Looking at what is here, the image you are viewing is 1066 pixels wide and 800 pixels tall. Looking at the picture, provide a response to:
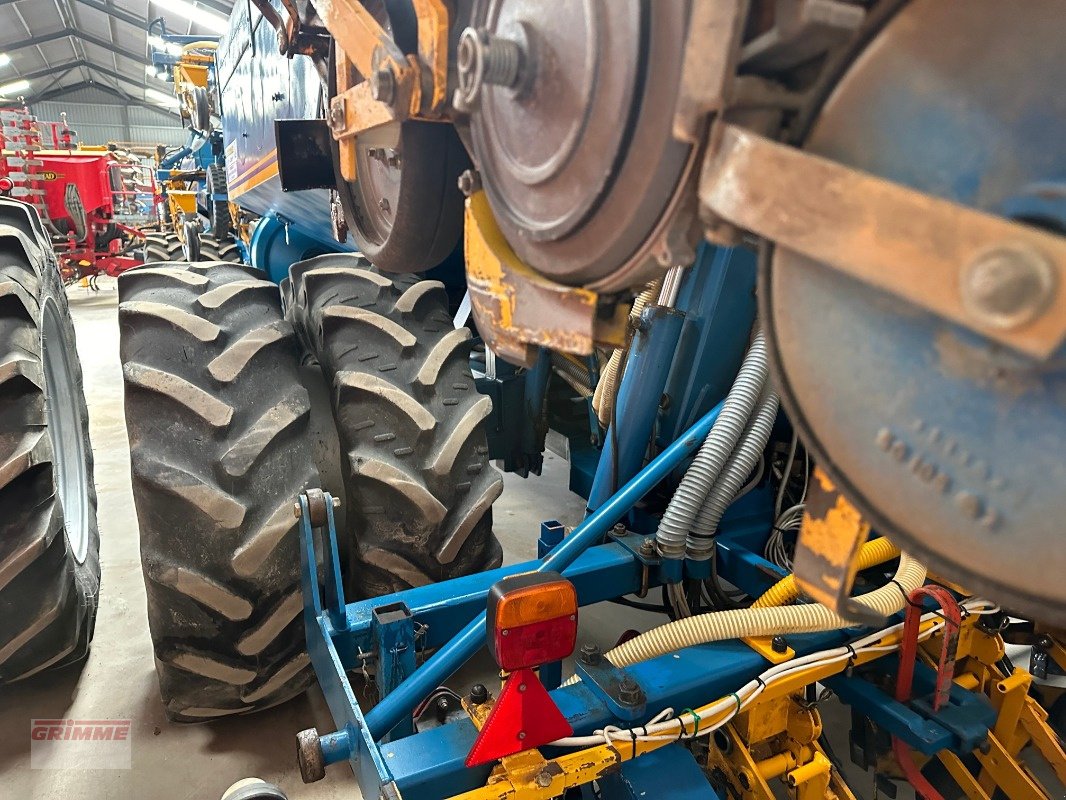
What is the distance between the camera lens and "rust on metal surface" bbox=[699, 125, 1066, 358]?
0.41 metres

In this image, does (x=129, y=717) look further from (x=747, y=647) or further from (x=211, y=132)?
(x=211, y=132)

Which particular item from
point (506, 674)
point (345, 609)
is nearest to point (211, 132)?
point (345, 609)

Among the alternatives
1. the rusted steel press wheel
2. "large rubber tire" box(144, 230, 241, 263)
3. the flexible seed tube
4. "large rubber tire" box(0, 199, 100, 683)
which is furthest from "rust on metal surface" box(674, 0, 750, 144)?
"large rubber tire" box(144, 230, 241, 263)

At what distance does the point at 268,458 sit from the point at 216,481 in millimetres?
122

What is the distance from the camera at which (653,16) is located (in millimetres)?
614

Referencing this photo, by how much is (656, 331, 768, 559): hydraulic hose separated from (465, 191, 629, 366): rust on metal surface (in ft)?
3.40

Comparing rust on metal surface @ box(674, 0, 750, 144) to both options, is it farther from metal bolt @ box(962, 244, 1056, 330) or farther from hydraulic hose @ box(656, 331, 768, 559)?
hydraulic hose @ box(656, 331, 768, 559)

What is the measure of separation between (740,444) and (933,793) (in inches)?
34.3

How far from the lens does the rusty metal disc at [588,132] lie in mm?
621

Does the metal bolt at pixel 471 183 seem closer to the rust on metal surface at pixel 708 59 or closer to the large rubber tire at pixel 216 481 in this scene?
the rust on metal surface at pixel 708 59

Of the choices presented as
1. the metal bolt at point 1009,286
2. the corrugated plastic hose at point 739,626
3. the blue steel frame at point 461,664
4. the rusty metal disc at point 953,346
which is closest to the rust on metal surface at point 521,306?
the rusty metal disc at point 953,346

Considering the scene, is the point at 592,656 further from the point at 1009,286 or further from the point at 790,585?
the point at 1009,286

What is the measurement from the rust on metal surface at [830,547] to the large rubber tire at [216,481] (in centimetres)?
139

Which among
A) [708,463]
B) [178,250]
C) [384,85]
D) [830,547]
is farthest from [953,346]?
[178,250]
